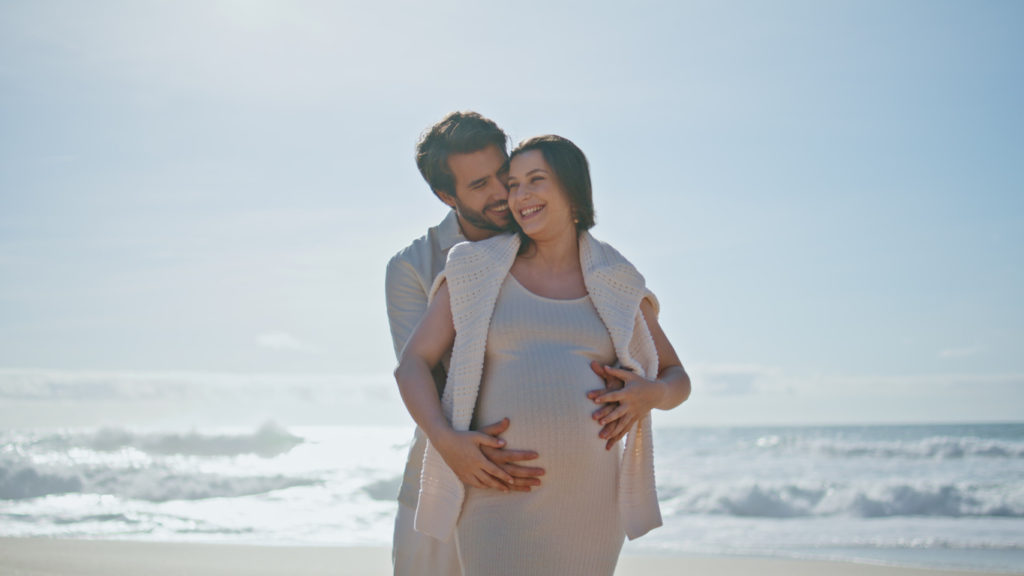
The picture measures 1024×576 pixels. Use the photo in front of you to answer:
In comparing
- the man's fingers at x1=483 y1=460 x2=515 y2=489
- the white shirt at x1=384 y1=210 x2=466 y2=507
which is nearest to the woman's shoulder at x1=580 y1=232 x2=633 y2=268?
the white shirt at x1=384 y1=210 x2=466 y2=507

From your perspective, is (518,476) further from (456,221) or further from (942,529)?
(942,529)

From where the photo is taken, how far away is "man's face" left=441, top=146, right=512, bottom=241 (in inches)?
104

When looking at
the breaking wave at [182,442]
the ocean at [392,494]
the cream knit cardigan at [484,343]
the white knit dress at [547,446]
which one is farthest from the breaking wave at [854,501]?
the white knit dress at [547,446]

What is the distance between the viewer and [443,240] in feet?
8.99

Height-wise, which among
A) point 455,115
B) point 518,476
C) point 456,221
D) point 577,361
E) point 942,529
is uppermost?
point 455,115

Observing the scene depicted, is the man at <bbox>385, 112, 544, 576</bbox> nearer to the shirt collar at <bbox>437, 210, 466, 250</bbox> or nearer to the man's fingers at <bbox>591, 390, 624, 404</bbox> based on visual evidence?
the shirt collar at <bbox>437, 210, 466, 250</bbox>

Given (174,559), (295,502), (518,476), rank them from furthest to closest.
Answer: (295,502) → (174,559) → (518,476)

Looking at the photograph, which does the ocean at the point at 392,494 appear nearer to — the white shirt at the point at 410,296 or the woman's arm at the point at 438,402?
the white shirt at the point at 410,296

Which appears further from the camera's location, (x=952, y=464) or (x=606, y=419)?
(x=952, y=464)

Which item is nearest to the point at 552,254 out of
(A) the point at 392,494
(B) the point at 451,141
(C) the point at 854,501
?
(B) the point at 451,141

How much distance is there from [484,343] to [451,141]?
2.59 ft

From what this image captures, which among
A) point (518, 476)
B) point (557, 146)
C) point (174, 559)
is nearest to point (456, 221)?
point (557, 146)

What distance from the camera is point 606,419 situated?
2.15 meters

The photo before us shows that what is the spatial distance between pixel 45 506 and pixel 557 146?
1132 centimetres
